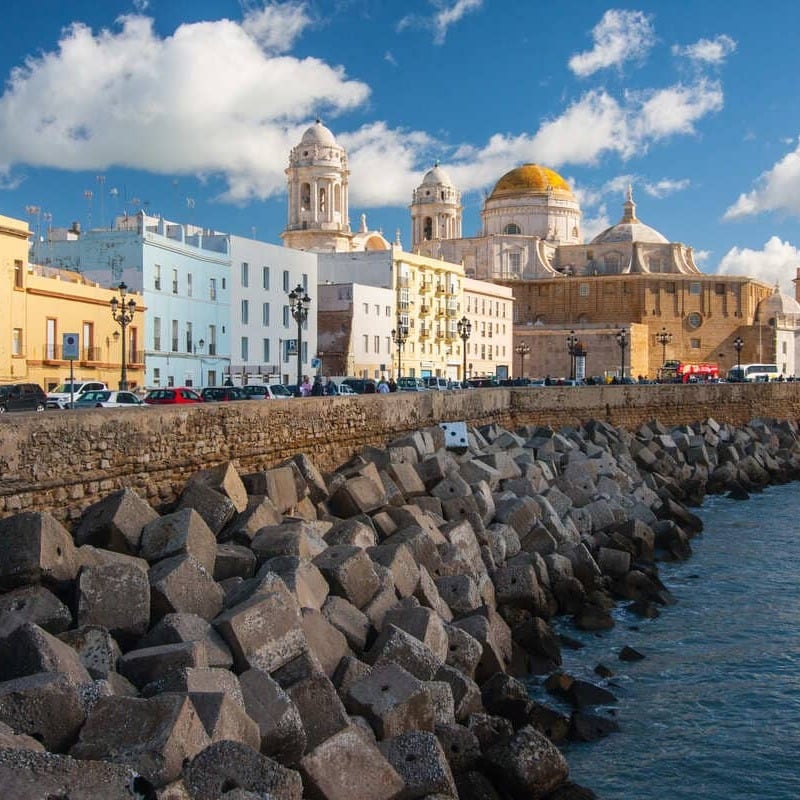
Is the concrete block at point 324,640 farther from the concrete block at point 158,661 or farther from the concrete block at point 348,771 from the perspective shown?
the concrete block at point 348,771

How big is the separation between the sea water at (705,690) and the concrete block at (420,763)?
2026 mm

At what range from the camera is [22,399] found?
2045cm

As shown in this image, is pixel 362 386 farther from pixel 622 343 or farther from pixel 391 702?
pixel 622 343

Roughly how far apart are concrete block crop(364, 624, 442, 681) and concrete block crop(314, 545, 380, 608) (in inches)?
40.8

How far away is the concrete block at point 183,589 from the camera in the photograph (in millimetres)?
8758

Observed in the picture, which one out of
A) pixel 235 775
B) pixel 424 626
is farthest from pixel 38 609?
pixel 424 626

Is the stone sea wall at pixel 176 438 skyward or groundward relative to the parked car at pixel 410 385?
groundward

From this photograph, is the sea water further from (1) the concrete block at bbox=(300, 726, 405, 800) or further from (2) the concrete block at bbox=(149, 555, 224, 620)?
(2) the concrete block at bbox=(149, 555, 224, 620)

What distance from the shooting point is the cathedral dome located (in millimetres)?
72062

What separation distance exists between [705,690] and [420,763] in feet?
17.4

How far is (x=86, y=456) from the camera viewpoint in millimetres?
10945

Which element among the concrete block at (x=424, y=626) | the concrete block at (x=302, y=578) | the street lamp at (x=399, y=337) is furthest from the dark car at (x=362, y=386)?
the concrete block at (x=424, y=626)

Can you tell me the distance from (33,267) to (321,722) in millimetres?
31219

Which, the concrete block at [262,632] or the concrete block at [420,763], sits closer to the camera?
the concrete block at [420,763]
